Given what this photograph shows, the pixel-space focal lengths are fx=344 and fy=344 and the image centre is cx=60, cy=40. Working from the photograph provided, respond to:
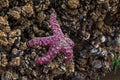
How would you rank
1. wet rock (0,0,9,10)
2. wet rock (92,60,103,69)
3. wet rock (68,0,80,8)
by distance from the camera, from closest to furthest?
wet rock (0,0,9,10) → wet rock (68,0,80,8) → wet rock (92,60,103,69)

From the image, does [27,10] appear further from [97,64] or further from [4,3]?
[97,64]

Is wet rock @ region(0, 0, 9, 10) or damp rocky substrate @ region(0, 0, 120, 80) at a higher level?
wet rock @ region(0, 0, 9, 10)

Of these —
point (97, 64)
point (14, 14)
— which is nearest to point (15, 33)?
point (14, 14)

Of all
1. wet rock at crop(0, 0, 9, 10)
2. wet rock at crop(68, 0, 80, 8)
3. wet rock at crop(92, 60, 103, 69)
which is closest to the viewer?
wet rock at crop(0, 0, 9, 10)

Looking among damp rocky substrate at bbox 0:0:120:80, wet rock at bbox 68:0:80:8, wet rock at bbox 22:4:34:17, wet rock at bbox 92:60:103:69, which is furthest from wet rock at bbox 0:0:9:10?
wet rock at bbox 92:60:103:69

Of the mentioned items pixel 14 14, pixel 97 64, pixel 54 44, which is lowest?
pixel 97 64

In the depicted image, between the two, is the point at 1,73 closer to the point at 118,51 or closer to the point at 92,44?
the point at 92,44

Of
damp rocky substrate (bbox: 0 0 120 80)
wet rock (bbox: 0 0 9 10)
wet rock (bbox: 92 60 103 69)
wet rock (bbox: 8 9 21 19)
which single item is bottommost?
wet rock (bbox: 92 60 103 69)

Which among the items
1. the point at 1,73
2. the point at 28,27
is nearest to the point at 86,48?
the point at 28,27

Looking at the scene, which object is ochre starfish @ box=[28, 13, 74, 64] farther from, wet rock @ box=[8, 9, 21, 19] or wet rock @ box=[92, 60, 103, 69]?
wet rock @ box=[92, 60, 103, 69]

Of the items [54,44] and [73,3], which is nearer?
[54,44]
